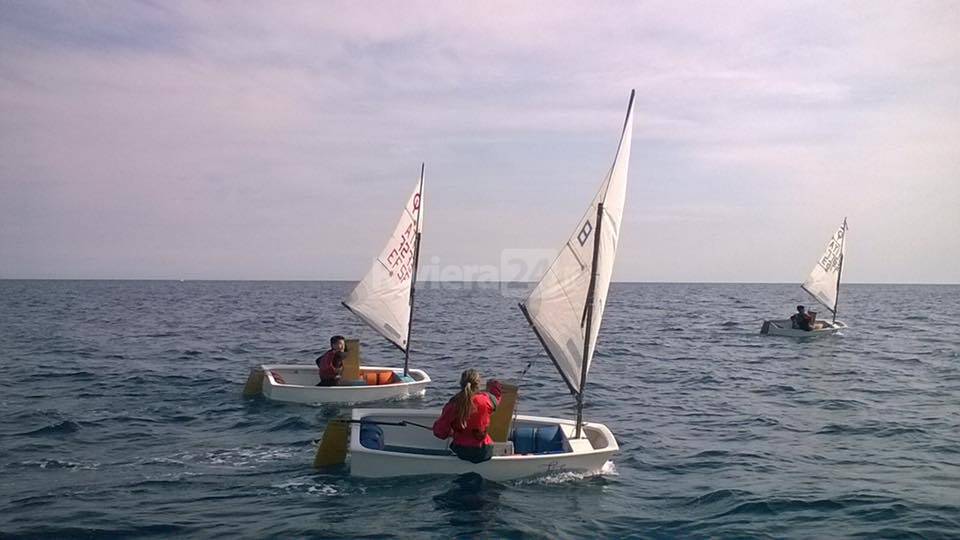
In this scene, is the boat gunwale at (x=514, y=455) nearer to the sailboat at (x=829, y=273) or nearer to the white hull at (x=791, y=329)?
the white hull at (x=791, y=329)

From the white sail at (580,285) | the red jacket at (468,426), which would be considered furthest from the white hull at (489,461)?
the white sail at (580,285)

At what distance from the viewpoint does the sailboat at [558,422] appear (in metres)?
11.6

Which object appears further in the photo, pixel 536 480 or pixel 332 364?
pixel 332 364

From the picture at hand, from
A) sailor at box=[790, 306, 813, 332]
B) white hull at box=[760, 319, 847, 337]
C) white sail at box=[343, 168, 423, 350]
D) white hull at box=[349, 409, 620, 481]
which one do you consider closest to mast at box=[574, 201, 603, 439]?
white hull at box=[349, 409, 620, 481]

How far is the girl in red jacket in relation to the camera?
11.3 meters

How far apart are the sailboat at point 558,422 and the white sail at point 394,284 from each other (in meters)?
7.55

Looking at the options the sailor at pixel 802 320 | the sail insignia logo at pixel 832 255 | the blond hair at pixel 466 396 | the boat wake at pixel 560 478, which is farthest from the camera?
the sail insignia logo at pixel 832 255

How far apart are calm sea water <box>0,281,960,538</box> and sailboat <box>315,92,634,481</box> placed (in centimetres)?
34

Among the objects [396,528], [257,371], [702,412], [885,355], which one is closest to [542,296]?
[396,528]

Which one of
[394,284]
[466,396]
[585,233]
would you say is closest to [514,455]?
[466,396]

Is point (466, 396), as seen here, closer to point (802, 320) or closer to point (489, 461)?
point (489, 461)

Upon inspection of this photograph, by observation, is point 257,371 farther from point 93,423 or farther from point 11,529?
point 11,529

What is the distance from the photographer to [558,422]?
44.0ft

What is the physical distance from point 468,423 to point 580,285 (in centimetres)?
300
